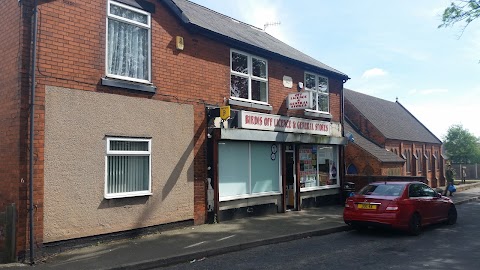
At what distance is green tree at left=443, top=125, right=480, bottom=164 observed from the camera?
172 ft

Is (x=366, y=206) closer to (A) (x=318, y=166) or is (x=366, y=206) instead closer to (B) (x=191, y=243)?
(B) (x=191, y=243)

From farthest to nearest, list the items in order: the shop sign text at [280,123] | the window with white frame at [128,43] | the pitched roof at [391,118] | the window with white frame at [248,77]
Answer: the pitched roof at [391,118] → the window with white frame at [248,77] → the shop sign text at [280,123] → the window with white frame at [128,43]

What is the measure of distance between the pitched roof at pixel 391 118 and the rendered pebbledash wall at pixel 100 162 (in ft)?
80.4

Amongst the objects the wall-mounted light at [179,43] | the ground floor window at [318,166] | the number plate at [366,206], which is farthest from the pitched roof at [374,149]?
the wall-mounted light at [179,43]

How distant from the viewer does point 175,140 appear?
1016 centimetres

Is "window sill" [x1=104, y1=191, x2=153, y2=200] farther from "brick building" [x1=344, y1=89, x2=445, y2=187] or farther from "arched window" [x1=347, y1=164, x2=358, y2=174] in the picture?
"arched window" [x1=347, y1=164, x2=358, y2=174]

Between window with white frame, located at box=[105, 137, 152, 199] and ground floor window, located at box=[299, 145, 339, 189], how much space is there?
703cm

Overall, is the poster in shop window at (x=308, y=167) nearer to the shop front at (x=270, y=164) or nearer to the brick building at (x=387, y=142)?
the shop front at (x=270, y=164)

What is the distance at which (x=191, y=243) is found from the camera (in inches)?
332

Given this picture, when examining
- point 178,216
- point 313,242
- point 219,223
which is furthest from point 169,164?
point 313,242

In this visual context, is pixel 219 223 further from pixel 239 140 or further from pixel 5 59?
pixel 5 59

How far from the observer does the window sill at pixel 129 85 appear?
8672 mm

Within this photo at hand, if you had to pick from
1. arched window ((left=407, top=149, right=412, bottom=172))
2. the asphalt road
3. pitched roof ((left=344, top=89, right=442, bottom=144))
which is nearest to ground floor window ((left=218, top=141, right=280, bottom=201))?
the asphalt road

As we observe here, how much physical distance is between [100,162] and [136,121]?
1.34 metres
